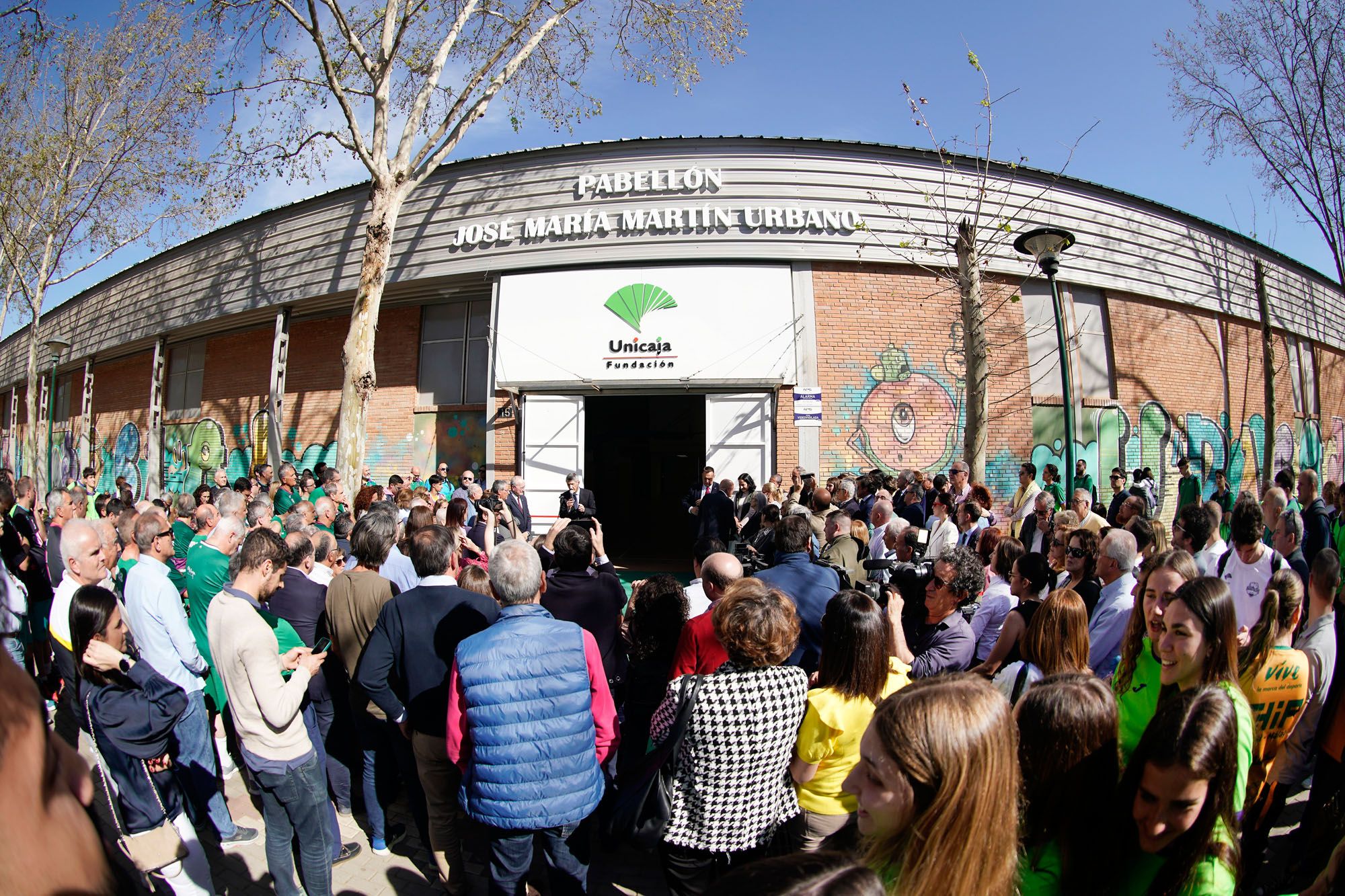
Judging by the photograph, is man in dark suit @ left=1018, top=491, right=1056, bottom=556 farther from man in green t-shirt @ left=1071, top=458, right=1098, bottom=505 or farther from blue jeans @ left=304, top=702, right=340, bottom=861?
blue jeans @ left=304, top=702, right=340, bottom=861

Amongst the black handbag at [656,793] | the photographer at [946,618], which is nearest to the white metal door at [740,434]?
the photographer at [946,618]

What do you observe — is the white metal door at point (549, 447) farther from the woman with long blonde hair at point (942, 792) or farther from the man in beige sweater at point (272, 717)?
the woman with long blonde hair at point (942, 792)

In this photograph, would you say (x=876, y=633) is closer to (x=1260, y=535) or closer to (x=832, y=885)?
(x=832, y=885)

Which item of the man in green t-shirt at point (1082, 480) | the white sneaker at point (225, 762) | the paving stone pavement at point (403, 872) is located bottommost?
the paving stone pavement at point (403, 872)

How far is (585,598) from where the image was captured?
4.02 m

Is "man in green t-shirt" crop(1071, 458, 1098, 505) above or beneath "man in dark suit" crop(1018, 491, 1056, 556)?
above

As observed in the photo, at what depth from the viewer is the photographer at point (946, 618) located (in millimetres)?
3773

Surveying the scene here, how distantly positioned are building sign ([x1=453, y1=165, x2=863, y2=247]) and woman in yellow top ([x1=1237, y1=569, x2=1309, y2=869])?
10696mm

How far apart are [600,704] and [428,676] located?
0.95 m

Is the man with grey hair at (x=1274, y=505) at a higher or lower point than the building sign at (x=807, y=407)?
lower

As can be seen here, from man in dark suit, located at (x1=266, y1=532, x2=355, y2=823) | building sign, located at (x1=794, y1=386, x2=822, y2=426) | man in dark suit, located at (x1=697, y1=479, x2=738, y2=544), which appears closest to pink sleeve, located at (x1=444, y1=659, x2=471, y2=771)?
man in dark suit, located at (x1=266, y1=532, x2=355, y2=823)

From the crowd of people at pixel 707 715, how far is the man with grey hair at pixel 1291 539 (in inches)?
1.3

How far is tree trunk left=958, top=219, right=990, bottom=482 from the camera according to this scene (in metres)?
9.57

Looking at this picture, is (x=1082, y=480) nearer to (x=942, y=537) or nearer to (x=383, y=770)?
(x=942, y=537)
